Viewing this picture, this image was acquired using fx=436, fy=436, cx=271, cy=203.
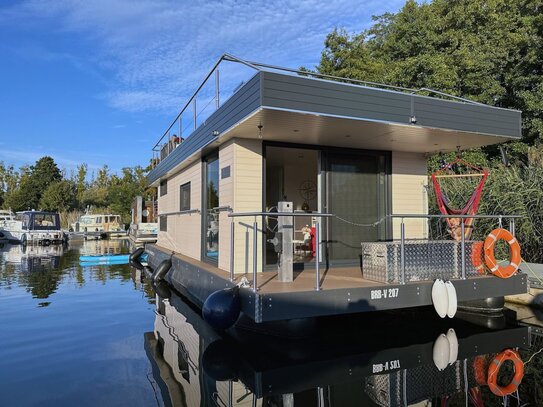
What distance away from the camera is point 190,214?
10.4m

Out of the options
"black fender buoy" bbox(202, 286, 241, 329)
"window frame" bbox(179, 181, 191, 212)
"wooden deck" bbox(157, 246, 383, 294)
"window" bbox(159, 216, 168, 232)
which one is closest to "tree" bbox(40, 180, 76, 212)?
"window" bbox(159, 216, 168, 232)

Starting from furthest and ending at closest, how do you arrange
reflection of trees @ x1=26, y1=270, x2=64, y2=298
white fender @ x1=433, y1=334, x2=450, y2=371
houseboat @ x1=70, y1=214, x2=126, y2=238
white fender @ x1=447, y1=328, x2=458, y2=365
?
houseboat @ x1=70, y1=214, x2=126, y2=238 → reflection of trees @ x1=26, y1=270, x2=64, y2=298 → white fender @ x1=447, y1=328, x2=458, y2=365 → white fender @ x1=433, y1=334, x2=450, y2=371

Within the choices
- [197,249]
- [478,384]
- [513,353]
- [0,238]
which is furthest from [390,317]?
[0,238]

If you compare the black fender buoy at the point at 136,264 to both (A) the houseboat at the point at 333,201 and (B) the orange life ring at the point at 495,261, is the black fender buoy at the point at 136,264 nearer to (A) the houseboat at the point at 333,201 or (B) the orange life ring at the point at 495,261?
(A) the houseboat at the point at 333,201

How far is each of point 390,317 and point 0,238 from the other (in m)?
30.8

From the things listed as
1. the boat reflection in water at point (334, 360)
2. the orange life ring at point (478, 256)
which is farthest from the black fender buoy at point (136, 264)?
the orange life ring at point (478, 256)

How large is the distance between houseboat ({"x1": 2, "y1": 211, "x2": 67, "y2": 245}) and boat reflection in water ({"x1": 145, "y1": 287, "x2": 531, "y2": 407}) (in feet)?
69.5

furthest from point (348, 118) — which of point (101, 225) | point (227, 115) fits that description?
point (101, 225)

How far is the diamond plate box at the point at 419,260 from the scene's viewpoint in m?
5.68

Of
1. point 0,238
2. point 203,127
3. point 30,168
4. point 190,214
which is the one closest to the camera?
point 203,127

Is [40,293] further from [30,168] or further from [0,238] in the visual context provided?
[30,168]

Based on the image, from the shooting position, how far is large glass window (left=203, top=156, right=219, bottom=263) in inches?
318

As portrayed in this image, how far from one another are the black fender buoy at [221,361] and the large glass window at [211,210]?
244cm

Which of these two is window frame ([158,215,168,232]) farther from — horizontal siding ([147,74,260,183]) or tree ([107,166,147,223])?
tree ([107,166,147,223])
